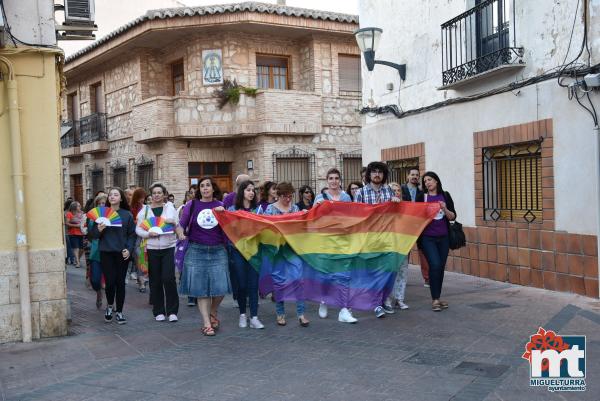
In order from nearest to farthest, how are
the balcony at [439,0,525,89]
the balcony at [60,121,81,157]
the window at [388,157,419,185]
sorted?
the balcony at [439,0,525,89] → the window at [388,157,419,185] → the balcony at [60,121,81,157]

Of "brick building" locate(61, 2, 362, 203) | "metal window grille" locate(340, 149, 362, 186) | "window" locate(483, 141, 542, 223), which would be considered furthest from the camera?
"metal window grille" locate(340, 149, 362, 186)

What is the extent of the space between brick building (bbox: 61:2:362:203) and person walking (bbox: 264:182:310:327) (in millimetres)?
10757

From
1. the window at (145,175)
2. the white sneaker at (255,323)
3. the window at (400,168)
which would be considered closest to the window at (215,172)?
the window at (145,175)

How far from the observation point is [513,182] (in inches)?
411

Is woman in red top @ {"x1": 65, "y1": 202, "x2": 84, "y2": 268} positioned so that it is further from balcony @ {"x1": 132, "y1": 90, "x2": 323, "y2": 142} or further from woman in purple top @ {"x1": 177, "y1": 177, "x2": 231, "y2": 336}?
woman in purple top @ {"x1": 177, "y1": 177, "x2": 231, "y2": 336}

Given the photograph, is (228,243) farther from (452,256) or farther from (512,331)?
(452,256)

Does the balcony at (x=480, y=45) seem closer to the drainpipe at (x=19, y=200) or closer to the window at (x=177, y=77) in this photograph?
the drainpipe at (x=19, y=200)

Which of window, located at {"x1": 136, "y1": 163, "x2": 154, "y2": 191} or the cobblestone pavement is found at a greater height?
window, located at {"x1": 136, "y1": 163, "x2": 154, "y2": 191}

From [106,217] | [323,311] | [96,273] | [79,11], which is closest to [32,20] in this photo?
[79,11]

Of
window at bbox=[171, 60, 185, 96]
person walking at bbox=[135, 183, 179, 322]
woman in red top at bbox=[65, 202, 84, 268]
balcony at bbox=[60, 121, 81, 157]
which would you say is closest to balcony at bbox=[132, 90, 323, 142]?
window at bbox=[171, 60, 185, 96]

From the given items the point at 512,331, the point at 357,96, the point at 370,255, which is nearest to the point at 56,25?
the point at 370,255

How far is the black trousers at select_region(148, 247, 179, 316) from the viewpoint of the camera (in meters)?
8.05

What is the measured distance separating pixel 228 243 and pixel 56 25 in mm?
3284

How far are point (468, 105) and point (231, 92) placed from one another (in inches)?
353
